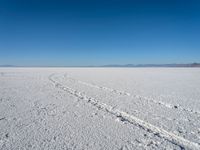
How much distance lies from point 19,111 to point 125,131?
3.69 metres

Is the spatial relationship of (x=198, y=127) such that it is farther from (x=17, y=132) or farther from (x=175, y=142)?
(x=17, y=132)

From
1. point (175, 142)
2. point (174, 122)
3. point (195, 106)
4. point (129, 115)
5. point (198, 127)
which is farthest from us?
point (195, 106)

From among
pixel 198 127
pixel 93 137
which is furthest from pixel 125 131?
pixel 198 127

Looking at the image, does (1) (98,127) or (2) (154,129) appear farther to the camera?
(1) (98,127)

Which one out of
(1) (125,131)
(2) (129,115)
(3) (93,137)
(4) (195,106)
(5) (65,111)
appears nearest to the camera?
(3) (93,137)

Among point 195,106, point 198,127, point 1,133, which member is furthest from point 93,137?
point 195,106

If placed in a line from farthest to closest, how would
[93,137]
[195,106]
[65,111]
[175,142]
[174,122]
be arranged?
[195,106] → [65,111] → [174,122] → [93,137] → [175,142]

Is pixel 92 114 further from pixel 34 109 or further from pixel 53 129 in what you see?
pixel 34 109

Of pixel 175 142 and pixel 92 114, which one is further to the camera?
pixel 92 114

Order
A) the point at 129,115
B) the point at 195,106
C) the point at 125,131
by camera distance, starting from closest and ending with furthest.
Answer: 1. the point at 125,131
2. the point at 129,115
3. the point at 195,106

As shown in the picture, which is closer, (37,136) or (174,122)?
(37,136)

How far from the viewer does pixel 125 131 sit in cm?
425

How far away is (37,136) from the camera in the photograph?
3963mm

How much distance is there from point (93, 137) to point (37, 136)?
1237 mm
